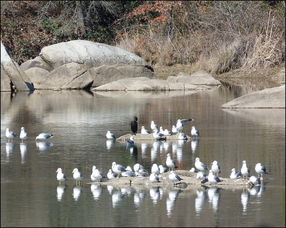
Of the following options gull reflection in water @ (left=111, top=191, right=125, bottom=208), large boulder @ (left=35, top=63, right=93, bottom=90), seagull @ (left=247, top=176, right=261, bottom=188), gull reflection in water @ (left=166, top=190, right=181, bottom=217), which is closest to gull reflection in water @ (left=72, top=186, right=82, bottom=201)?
gull reflection in water @ (left=111, top=191, right=125, bottom=208)

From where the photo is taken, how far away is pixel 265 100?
106ft

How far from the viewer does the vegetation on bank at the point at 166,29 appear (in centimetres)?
4622

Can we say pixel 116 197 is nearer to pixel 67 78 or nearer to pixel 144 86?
A: pixel 144 86

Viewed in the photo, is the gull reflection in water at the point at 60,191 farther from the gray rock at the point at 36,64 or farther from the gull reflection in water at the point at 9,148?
the gray rock at the point at 36,64

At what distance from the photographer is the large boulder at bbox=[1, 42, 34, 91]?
134ft

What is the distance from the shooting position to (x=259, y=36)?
151 feet

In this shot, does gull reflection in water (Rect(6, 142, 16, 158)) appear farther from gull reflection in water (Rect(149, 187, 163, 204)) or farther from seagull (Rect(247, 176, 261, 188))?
seagull (Rect(247, 176, 261, 188))

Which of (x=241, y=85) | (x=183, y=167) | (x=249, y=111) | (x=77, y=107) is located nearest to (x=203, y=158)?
(x=183, y=167)

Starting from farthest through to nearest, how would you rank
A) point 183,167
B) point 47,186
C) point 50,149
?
1. point 50,149
2. point 183,167
3. point 47,186

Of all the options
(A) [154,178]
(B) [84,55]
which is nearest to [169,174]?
(A) [154,178]

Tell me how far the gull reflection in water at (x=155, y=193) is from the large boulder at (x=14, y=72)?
23.0m

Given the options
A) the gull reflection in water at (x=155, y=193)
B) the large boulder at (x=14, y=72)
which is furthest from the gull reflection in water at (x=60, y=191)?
the large boulder at (x=14, y=72)

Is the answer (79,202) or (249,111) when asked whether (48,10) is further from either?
(79,202)

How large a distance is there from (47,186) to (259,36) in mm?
28128
